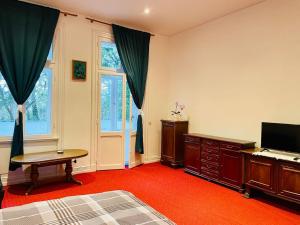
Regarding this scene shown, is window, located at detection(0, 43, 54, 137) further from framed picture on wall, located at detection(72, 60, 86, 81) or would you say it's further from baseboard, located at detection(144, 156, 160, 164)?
baseboard, located at detection(144, 156, 160, 164)

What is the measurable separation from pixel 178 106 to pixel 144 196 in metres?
2.66

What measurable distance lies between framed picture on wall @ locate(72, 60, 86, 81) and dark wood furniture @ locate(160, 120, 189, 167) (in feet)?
6.92

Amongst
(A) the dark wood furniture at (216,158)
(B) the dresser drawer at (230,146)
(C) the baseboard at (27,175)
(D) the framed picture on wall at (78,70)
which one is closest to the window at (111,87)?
(D) the framed picture on wall at (78,70)

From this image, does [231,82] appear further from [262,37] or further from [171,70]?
[171,70]

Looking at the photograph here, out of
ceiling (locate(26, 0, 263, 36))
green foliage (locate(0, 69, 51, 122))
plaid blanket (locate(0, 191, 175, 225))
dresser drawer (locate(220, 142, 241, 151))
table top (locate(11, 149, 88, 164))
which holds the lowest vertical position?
table top (locate(11, 149, 88, 164))

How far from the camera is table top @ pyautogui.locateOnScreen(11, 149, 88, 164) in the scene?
3654 millimetres

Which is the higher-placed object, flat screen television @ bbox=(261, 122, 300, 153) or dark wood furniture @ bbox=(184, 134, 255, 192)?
flat screen television @ bbox=(261, 122, 300, 153)

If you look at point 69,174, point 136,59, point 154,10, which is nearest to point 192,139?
point 136,59

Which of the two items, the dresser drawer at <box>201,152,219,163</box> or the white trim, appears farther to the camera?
the dresser drawer at <box>201,152,219,163</box>

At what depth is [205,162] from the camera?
455 cm

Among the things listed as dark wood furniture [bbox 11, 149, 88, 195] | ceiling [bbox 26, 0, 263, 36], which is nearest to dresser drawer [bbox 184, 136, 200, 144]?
dark wood furniture [bbox 11, 149, 88, 195]

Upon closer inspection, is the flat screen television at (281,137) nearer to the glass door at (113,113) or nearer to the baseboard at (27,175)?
the glass door at (113,113)

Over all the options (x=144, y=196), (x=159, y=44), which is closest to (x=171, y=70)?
(x=159, y=44)

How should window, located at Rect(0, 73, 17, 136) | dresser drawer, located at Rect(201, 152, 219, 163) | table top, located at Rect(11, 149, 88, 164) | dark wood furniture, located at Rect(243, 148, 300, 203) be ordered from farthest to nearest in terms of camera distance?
1. dresser drawer, located at Rect(201, 152, 219, 163)
2. window, located at Rect(0, 73, 17, 136)
3. table top, located at Rect(11, 149, 88, 164)
4. dark wood furniture, located at Rect(243, 148, 300, 203)
